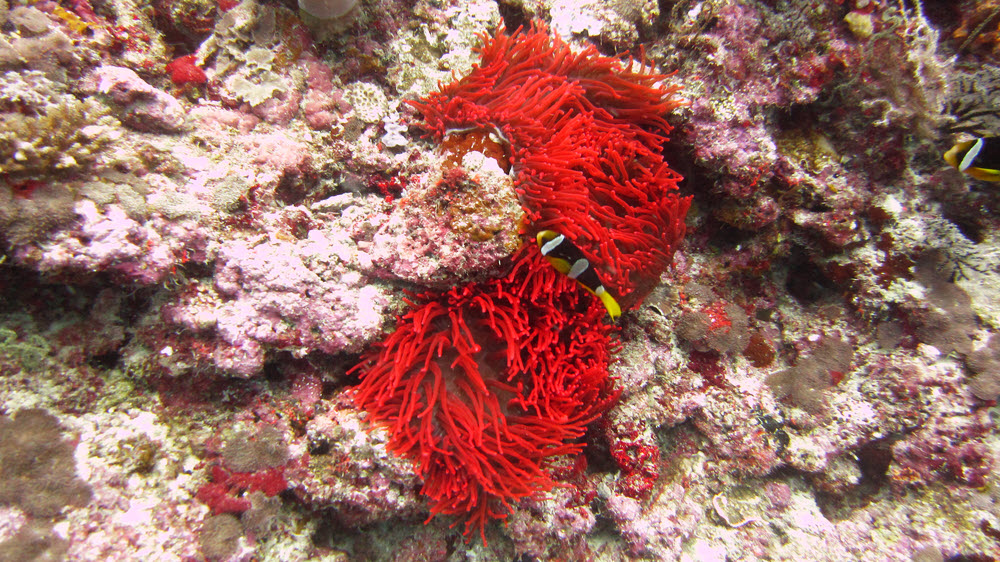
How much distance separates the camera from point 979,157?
2.93 metres

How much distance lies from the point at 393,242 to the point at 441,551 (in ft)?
7.42

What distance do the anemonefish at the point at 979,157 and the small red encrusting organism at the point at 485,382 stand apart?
2.72 metres

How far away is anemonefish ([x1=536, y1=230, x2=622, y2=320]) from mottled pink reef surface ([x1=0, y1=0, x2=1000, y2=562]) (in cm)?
18

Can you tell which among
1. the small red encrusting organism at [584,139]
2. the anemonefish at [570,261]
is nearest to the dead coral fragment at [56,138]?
the small red encrusting organism at [584,139]

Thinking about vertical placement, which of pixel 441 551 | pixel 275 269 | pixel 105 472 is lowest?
pixel 441 551

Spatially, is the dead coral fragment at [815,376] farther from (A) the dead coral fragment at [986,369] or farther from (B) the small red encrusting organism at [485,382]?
(B) the small red encrusting organism at [485,382]

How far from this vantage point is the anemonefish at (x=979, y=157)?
9.45 feet

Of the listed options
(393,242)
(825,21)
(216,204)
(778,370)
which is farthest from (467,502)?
(825,21)

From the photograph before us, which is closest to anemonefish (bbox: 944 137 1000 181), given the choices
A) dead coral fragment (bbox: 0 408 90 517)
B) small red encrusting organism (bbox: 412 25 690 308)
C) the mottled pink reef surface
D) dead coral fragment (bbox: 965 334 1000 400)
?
the mottled pink reef surface

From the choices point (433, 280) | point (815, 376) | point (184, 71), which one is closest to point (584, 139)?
point (433, 280)

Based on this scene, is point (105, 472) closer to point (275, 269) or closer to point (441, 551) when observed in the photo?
point (275, 269)

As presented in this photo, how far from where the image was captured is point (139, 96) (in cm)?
252

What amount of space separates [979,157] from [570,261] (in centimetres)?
298

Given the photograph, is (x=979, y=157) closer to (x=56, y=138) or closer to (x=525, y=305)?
(x=525, y=305)
